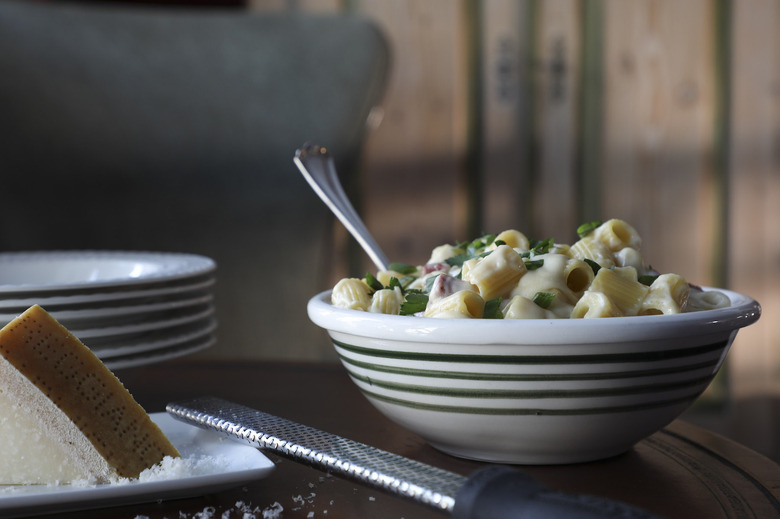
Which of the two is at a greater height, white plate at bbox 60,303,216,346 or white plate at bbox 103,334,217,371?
white plate at bbox 60,303,216,346

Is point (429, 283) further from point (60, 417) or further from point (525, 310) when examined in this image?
point (60, 417)

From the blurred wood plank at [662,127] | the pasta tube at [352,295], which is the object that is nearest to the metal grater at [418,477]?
the pasta tube at [352,295]

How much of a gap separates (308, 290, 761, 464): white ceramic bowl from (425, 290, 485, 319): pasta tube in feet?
0.09

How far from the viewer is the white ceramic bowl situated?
53cm

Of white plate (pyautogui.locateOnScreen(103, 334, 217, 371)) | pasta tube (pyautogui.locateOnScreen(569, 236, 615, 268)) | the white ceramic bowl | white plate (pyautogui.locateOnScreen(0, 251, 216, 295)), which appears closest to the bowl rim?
the white ceramic bowl

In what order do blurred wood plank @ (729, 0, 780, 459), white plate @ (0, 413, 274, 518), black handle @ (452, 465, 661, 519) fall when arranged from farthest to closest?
blurred wood plank @ (729, 0, 780, 459) → white plate @ (0, 413, 274, 518) → black handle @ (452, 465, 661, 519)

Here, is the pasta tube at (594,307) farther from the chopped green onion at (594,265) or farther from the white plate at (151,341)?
the white plate at (151,341)

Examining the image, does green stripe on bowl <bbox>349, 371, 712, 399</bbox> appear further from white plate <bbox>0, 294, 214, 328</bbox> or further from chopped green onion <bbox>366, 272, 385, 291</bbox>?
white plate <bbox>0, 294, 214, 328</bbox>

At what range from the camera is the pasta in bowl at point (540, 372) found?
1.73 feet

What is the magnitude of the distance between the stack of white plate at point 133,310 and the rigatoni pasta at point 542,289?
0.19 metres

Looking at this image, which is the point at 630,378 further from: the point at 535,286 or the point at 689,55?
the point at 689,55

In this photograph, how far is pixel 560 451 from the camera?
0.57 m

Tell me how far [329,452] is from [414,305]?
0.14 metres

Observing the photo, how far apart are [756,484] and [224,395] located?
49 centimetres
